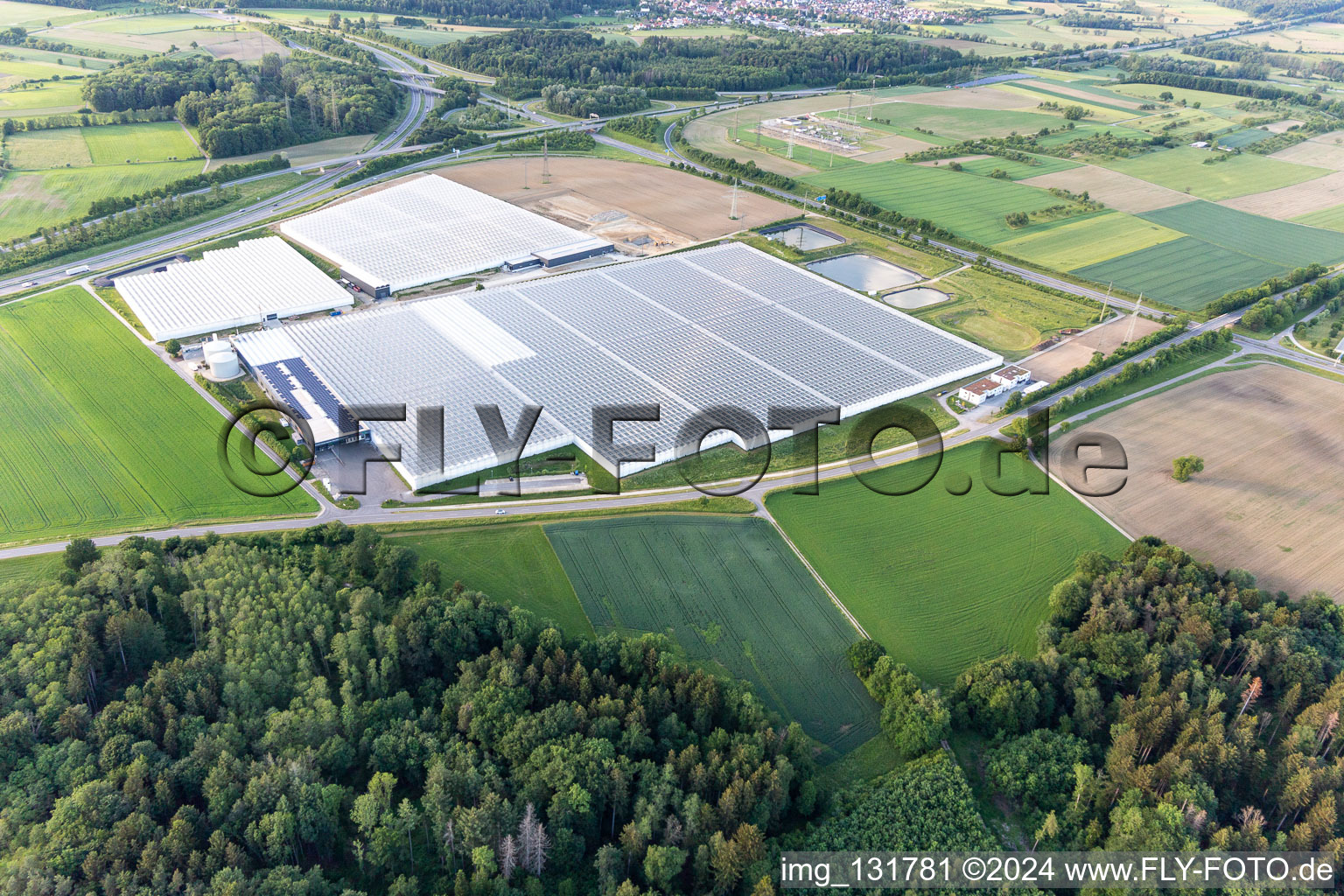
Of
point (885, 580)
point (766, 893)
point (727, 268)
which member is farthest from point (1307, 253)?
point (766, 893)

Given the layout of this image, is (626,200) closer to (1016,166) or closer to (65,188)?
(1016,166)

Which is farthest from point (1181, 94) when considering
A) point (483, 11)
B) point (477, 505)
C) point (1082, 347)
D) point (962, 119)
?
point (477, 505)

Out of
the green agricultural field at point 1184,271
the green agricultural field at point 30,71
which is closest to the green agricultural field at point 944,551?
the green agricultural field at point 1184,271

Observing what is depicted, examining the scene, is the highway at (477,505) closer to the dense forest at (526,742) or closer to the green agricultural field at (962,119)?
the dense forest at (526,742)

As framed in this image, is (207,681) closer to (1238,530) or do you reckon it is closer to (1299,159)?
(1238,530)

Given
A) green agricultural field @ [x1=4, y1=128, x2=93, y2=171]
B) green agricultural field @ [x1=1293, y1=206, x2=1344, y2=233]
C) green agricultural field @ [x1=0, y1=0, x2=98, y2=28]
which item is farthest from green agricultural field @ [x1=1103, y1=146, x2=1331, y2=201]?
green agricultural field @ [x1=0, y1=0, x2=98, y2=28]

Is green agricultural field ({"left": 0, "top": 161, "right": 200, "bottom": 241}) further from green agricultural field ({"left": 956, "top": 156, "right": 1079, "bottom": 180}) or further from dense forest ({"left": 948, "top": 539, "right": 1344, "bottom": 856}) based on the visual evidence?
green agricultural field ({"left": 956, "top": 156, "right": 1079, "bottom": 180})
